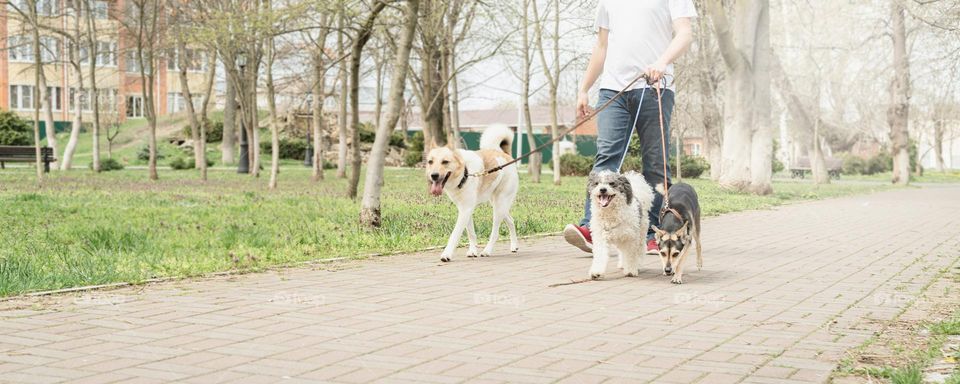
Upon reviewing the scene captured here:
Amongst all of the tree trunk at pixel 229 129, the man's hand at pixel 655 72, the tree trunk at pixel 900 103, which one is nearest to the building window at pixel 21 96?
the tree trunk at pixel 229 129

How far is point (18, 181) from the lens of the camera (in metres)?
26.7

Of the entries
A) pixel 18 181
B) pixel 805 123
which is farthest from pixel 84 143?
pixel 805 123

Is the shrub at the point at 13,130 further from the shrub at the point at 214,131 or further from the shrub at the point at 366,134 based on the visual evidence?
the shrub at the point at 366,134

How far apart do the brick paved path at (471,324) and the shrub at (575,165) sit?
1198 inches

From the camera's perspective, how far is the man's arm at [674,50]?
27.5 feet

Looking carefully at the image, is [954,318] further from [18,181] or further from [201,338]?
[18,181]

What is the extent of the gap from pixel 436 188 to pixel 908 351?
4.53 meters

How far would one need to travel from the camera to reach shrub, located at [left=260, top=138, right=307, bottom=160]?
52.9 meters

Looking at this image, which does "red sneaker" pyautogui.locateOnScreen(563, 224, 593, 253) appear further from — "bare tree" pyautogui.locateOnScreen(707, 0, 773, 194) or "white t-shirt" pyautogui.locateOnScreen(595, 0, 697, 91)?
"bare tree" pyautogui.locateOnScreen(707, 0, 773, 194)

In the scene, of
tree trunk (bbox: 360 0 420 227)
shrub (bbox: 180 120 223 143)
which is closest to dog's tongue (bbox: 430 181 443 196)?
tree trunk (bbox: 360 0 420 227)

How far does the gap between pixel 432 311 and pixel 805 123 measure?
125 feet

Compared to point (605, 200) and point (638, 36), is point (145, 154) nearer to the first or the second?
point (638, 36)

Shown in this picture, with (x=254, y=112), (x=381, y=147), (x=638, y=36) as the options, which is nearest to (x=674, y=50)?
(x=638, y=36)

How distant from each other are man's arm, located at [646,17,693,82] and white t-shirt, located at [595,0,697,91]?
11 cm
